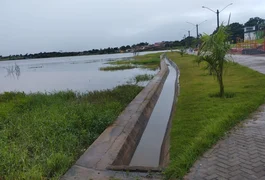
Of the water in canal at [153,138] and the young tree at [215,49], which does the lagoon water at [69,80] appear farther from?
the young tree at [215,49]

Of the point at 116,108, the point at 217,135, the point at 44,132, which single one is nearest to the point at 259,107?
the point at 217,135

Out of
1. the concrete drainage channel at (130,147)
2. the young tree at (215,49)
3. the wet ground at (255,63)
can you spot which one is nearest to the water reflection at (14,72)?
the wet ground at (255,63)

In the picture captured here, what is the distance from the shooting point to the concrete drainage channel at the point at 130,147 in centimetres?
469

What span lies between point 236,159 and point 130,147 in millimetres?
2681

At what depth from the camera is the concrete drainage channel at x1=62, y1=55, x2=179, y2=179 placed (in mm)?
4691

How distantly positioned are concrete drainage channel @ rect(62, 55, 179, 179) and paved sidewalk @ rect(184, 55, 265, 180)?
0.72 meters

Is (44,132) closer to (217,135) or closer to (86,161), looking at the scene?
(86,161)

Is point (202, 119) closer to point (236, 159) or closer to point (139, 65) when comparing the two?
point (236, 159)

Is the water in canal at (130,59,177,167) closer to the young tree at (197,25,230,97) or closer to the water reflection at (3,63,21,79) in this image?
the young tree at (197,25,230,97)

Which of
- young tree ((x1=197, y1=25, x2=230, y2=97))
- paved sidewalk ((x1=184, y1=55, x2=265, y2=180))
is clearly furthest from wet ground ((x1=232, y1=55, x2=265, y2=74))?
paved sidewalk ((x1=184, y1=55, x2=265, y2=180))

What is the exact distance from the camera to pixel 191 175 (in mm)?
4125

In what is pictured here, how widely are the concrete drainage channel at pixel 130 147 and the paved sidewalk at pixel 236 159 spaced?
0.72m

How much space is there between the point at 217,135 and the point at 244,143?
23.5 inches

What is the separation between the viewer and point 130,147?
658 cm
